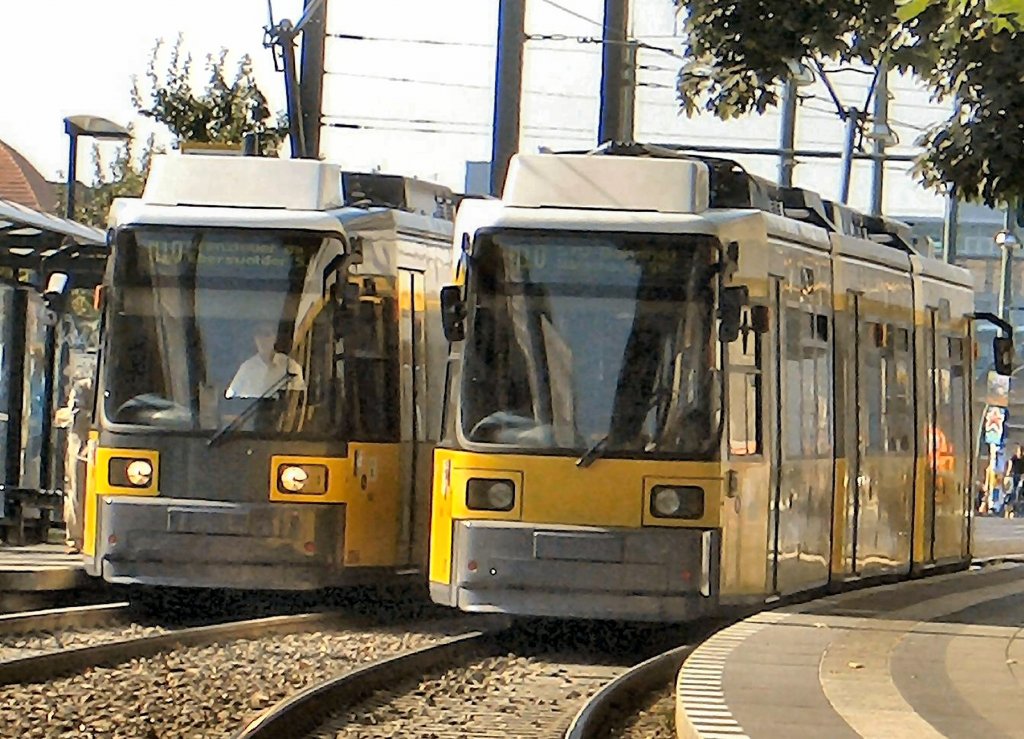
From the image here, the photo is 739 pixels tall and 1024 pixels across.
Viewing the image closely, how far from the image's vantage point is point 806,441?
696 inches

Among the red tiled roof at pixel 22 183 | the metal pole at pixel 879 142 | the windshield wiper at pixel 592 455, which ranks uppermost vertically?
the red tiled roof at pixel 22 183

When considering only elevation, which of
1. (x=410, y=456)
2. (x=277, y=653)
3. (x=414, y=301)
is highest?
(x=414, y=301)

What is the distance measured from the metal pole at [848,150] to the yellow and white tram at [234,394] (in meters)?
14.7

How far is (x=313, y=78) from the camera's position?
28.3 metres

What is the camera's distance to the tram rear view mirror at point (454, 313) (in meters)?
15.9

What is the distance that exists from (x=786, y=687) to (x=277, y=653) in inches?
173

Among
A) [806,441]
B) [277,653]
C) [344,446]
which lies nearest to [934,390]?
[806,441]

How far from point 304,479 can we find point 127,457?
3.98 feet

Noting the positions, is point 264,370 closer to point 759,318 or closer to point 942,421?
point 759,318

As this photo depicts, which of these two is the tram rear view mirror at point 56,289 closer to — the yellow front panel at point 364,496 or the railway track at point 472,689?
the yellow front panel at point 364,496

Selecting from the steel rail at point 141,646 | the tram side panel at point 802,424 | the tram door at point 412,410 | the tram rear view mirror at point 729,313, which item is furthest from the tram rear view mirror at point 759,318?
the steel rail at point 141,646

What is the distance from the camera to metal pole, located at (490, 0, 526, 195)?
85.4 ft

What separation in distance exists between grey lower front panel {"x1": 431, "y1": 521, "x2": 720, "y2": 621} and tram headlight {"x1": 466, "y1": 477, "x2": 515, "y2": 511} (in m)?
0.15

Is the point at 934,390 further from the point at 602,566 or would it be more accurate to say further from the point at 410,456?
the point at 602,566
